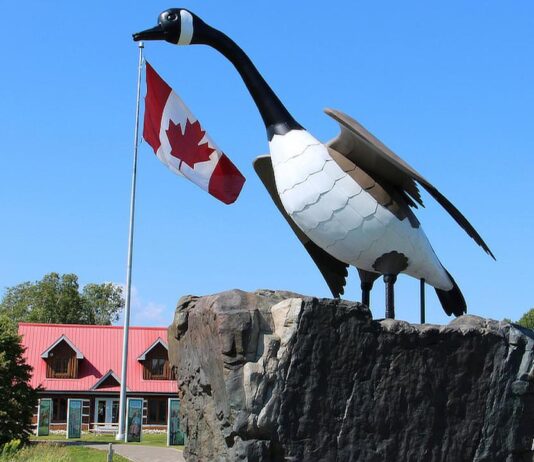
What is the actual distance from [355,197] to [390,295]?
2.85ft

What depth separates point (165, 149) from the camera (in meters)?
9.50

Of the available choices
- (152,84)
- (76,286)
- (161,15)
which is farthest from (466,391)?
(76,286)

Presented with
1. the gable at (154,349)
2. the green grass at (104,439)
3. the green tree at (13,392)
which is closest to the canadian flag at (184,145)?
the green grass at (104,439)

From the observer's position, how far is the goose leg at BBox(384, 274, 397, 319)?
20.9 feet

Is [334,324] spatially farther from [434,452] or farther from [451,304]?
[451,304]

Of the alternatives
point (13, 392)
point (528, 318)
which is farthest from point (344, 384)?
point (528, 318)

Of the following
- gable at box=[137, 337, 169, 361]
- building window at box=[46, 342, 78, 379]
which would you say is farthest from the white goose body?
building window at box=[46, 342, 78, 379]

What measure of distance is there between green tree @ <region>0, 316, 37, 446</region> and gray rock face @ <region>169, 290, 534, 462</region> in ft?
47.7

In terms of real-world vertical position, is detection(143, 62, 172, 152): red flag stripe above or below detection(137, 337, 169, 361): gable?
above

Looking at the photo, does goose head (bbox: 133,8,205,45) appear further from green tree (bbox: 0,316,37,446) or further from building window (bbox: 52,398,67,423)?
building window (bbox: 52,398,67,423)

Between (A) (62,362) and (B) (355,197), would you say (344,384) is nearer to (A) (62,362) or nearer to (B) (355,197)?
(B) (355,197)

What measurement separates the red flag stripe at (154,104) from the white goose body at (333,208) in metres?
3.61

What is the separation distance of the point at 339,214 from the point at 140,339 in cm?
2273

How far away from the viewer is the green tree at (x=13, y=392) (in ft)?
63.0
